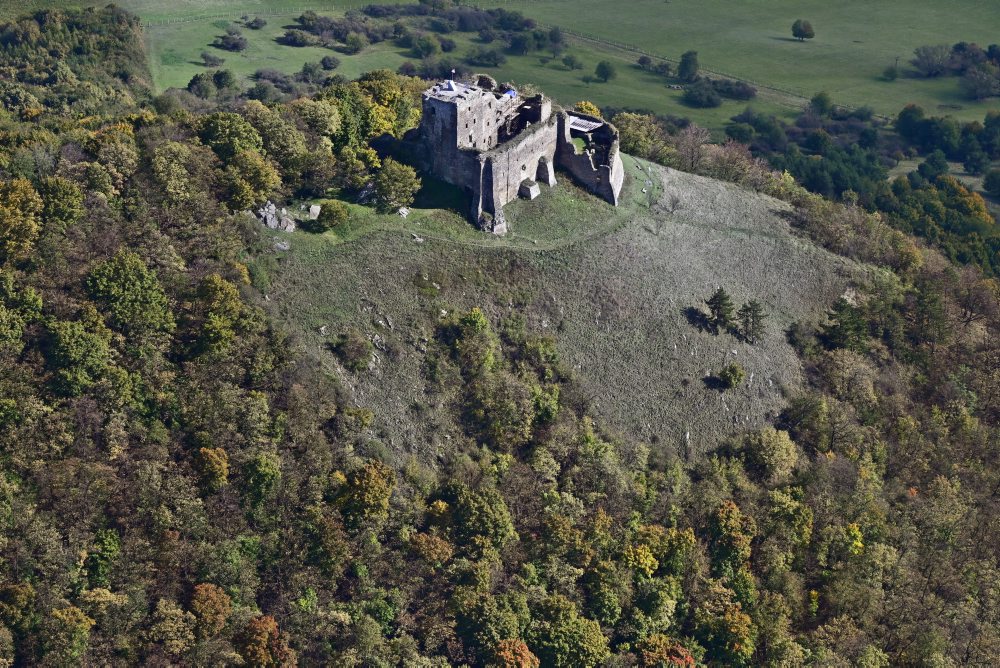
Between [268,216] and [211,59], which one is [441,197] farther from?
[211,59]

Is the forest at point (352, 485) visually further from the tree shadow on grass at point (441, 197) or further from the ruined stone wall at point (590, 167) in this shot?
the ruined stone wall at point (590, 167)

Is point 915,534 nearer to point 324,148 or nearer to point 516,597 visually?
point 516,597

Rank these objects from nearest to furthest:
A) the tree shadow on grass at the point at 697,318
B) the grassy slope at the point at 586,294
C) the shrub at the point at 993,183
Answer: the grassy slope at the point at 586,294 < the tree shadow on grass at the point at 697,318 < the shrub at the point at 993,183

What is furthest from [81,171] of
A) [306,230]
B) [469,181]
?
[469,181]

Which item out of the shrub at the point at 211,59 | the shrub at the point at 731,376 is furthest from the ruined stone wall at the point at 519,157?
the shrub at the point at 211,59

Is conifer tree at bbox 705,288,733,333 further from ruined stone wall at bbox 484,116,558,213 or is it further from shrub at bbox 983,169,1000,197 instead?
shrub at bbox 983,169,1000,197

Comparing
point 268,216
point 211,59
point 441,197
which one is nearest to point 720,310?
point 441,197
